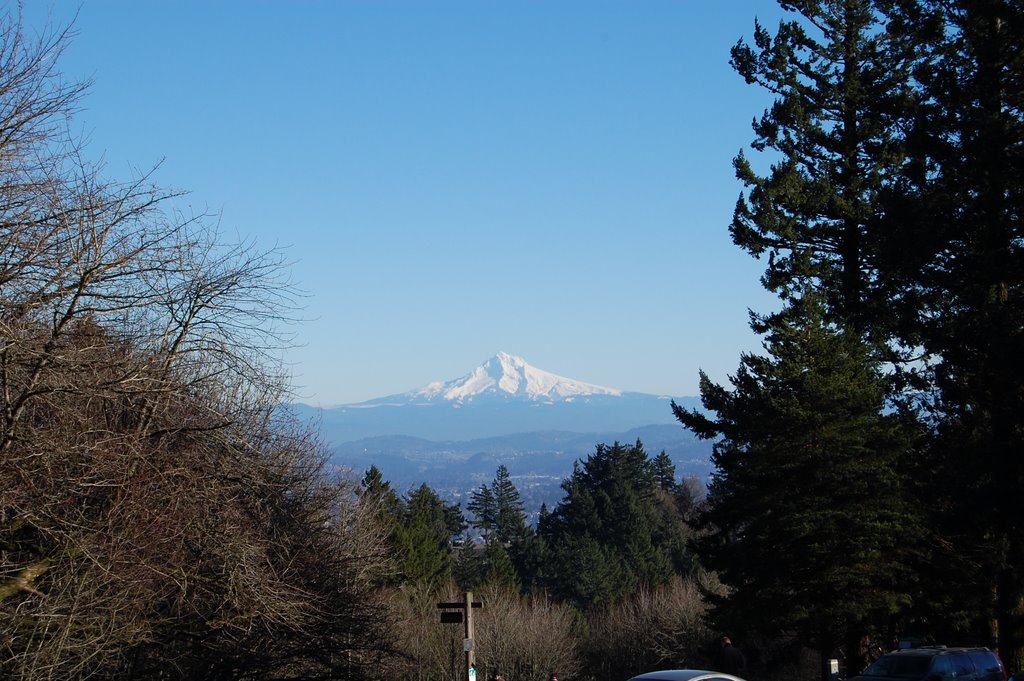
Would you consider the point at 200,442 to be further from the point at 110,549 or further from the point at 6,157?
the point at 6,157

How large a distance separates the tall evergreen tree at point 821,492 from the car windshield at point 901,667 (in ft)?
17.4

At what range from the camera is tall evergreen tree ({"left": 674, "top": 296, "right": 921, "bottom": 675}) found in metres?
25.5

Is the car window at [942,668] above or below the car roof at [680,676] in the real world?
below

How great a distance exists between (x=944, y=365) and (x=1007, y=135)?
4917 mm

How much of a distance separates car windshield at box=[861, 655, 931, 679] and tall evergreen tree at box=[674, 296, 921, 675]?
5.29 m

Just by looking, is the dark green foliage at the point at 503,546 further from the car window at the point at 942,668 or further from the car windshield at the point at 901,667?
the car window at the point at 942,668

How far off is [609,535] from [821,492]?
58.9 meters

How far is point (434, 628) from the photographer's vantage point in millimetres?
46156

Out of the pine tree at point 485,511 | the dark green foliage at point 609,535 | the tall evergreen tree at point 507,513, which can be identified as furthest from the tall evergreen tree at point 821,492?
the pine tree at point 485,511

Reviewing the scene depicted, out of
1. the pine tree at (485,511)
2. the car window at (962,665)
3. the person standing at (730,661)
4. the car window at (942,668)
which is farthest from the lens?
the pine tree at (485,511)

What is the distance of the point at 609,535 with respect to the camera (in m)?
84.2

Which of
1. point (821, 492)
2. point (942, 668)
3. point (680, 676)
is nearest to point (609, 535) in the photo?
point (821, 492)

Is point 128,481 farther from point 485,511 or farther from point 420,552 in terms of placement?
point 485,511

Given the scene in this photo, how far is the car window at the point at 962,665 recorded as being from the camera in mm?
18797
